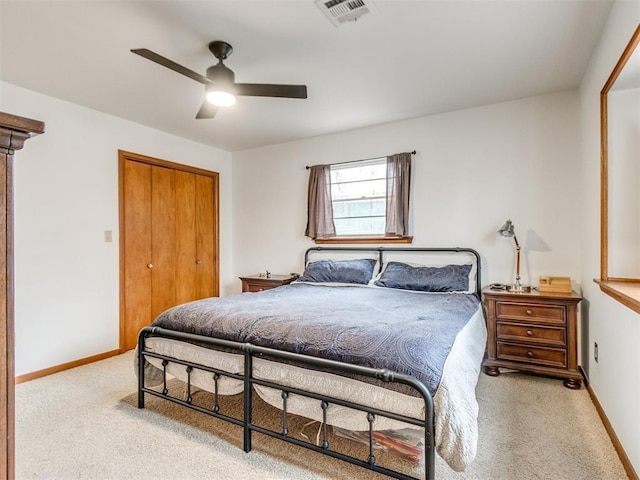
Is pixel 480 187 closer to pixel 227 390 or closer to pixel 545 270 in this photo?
pixel 545 270

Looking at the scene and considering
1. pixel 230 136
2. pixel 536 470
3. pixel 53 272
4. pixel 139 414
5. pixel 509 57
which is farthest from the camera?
pixel 230 136

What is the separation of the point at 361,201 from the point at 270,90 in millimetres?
2036

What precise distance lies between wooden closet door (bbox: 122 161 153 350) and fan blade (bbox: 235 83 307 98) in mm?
2097

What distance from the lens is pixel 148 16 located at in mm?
2105

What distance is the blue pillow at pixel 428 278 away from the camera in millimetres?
3207

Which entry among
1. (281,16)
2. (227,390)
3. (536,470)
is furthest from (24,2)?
(536,470)

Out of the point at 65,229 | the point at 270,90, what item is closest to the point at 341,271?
the point at 270,90

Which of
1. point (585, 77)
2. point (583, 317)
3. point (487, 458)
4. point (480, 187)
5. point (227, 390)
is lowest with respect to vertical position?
point (487, 458)

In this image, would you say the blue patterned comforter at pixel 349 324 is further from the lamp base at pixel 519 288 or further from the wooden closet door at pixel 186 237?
the wooden closet door at pixel 186 237

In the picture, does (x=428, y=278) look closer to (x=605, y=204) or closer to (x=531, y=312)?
(x=531, y=312)

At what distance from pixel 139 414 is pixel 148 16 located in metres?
2.46

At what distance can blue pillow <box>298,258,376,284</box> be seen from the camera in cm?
373

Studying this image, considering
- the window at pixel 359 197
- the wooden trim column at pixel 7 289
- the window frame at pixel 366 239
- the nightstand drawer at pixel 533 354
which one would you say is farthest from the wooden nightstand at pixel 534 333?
the wooden trim column at pixel 7 289

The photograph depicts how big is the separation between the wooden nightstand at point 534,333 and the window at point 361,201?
1.20m
